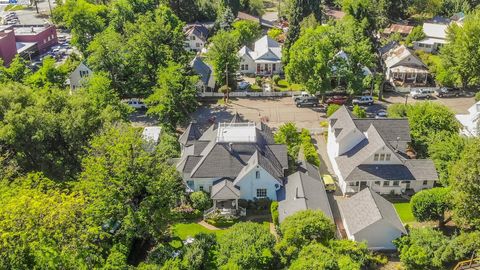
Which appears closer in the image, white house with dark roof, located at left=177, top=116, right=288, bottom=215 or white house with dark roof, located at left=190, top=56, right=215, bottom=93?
white house with dark roof, located at left=177, top=116, right=288, bottom=215

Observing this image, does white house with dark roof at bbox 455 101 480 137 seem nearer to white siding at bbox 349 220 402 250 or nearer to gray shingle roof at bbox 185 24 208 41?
white siding at bbox 349 220 402 250

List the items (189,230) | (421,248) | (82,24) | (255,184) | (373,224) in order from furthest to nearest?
(82,24), (255,184), (189,230), (373,224), (421,248)

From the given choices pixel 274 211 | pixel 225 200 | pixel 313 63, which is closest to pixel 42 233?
pixel 225 200

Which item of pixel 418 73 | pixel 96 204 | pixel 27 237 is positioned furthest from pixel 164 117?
pixel 418 73

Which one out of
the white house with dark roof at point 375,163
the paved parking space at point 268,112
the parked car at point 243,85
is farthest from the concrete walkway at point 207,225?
the parked car at point 243,85

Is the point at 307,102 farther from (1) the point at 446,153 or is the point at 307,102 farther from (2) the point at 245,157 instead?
(1) the point at 446,153

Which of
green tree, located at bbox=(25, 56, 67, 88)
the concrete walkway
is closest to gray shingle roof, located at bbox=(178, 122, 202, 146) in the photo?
the concrete walkway

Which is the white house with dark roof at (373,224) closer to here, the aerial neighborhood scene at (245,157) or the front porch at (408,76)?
the aerial neighborhood scene at (245,157)
